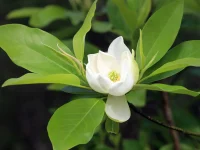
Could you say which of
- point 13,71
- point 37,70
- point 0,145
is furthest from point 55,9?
point 0,145

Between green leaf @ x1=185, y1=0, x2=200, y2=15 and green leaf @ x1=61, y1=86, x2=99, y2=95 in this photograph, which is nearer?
green leaf @ x1=61, y1=86, x2=99, y2=95

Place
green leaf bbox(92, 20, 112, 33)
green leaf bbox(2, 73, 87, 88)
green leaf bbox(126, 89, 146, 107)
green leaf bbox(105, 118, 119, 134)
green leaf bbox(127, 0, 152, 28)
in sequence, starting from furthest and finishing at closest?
1. green leaf bbox(92, 20, 112, 33)
2. green leaf bbox(126, 89, 146, 107)
3. green leaf bbox(127, 0, 152, 28)
4. green leaf bbox(105, 118, 119, 134)
5. green leaf bbox(2, 73, 87, 88)

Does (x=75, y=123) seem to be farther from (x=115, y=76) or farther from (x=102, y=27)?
(x=102, y=27)

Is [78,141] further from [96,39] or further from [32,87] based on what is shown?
[32,87]

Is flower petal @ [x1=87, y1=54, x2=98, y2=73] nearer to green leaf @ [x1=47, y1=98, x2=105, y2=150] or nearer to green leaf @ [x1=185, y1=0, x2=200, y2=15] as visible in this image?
green leaf @ [x1=47, y1=98, x2=105, y2=150]

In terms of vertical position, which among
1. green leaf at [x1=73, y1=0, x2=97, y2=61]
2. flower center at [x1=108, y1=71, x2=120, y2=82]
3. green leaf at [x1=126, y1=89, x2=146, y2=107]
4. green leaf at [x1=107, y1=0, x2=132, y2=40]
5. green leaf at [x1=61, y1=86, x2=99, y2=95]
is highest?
green leaf at [x1=73, y1=0, x2=97, y2=61]

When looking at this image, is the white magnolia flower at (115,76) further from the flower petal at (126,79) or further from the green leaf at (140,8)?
the green leaf at (140,8)

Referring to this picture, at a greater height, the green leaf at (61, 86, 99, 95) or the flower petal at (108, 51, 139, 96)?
the flower petal at (108, 51, 139, 96)

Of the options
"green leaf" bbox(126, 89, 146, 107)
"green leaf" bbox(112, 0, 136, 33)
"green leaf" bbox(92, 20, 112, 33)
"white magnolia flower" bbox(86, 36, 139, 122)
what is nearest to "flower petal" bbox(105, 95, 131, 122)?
"white magnolia flower" bbox(86, 36, 139, 122)
